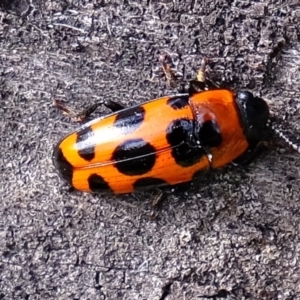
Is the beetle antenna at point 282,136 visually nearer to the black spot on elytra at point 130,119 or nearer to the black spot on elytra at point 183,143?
the black spot on elytra at point 183,143

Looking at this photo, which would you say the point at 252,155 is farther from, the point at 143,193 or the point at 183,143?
the point at 143,193

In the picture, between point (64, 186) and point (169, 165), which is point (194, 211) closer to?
point (169, 165)

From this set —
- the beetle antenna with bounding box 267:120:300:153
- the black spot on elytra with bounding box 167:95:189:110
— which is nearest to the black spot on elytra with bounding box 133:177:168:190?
the black spot on elytra with bounding box 167:95:189:110

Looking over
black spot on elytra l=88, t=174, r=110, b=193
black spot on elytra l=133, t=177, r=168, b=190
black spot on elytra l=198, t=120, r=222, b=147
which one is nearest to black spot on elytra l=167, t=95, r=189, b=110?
black spot on elytra l=198, t=120, r=222, b=147

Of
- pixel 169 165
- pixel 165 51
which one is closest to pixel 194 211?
pixel 169 165

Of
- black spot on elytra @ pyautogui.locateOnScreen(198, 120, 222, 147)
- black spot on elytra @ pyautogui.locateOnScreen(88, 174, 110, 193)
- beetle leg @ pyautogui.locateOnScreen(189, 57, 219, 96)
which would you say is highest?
beetle leg @ pyautogui.locateOnScreen(189, 57, 219, 96)

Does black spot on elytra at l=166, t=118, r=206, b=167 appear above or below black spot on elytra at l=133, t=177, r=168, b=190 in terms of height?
above

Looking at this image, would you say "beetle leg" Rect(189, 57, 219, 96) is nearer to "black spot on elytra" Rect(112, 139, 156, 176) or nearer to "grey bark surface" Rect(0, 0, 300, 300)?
"grey bark surface" Rect(0, 0, 300, 300)

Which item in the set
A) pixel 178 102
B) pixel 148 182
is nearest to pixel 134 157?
pixel 148 182
